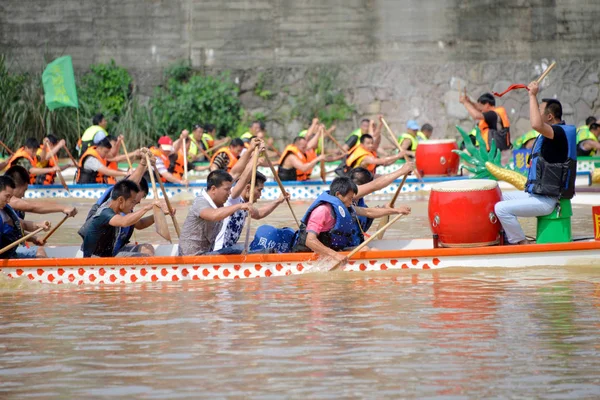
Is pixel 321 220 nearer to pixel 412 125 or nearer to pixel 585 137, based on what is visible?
pixel 585 137

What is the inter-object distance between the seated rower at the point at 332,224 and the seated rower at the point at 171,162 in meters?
7.89

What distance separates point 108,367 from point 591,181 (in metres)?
10.5

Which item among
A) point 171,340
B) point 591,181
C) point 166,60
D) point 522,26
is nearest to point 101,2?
point 166,60

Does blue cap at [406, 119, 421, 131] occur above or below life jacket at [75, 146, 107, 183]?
above

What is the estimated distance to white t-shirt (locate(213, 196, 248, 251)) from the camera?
29.5 feet

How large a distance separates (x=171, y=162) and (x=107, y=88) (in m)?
4.83

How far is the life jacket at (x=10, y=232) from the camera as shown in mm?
8841

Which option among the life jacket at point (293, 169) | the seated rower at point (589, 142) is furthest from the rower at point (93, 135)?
the seated rower at point (589, 142)

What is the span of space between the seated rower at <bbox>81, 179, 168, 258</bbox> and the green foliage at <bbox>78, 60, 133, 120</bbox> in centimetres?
1293

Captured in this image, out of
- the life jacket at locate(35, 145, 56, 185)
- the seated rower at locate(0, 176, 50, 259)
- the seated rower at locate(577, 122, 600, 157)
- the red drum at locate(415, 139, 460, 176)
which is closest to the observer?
the seated rower at locate(0, 176, 50, 259)

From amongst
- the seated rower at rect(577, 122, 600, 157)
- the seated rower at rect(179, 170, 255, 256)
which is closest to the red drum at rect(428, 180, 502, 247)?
the seated rower at rect(179, 170, 255, 256)

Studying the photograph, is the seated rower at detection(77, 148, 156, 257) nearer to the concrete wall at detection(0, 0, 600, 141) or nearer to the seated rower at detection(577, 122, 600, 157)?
the seated rower at detection(577, 122, 600, 157)

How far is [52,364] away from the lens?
627 centimetres

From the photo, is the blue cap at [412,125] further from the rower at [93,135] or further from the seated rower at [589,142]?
the rower at [93,135]
